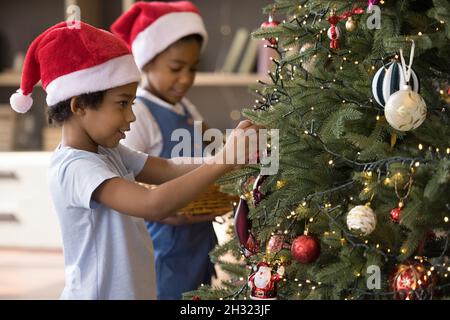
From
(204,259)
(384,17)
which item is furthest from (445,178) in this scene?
(204,259)

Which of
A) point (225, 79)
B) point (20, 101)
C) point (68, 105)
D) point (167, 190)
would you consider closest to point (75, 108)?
point (68, 105)

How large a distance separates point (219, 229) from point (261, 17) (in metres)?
1.21

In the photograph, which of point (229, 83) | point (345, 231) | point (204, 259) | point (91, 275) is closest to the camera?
point (345, 231)

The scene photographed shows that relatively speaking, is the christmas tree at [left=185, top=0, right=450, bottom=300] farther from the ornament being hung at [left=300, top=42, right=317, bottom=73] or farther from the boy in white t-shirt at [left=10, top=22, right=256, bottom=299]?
the boy in white t-shirt at [left=10, top=22, right=256, bottom=299]

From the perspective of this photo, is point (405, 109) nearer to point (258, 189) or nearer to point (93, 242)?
point (258, 189)

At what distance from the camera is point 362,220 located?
132 cm

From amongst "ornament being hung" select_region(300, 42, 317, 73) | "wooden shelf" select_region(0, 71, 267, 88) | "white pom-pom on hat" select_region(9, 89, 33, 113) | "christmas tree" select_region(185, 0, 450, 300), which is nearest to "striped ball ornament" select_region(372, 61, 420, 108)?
"christmas tree" select_region(185, 0, 450, 300)

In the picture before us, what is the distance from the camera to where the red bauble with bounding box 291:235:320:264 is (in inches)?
57.7

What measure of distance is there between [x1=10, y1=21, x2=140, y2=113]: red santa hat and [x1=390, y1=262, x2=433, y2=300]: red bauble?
27.2 inches

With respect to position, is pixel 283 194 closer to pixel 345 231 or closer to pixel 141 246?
pixel 345 231

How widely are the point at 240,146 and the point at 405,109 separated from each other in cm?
38

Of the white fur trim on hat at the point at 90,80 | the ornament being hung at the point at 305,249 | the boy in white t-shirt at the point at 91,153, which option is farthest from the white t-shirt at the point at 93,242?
the ornament being hung at the point at 305,249

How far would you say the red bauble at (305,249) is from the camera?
1466mm

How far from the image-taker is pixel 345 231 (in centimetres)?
142
